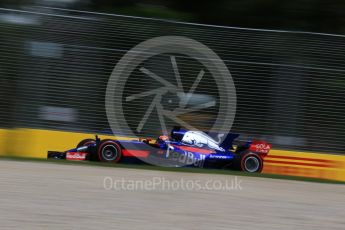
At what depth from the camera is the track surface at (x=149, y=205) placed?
5762mm

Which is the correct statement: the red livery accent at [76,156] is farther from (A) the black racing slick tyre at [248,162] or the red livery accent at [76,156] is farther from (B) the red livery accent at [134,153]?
(A) the black racing slick tyre at [248,162]

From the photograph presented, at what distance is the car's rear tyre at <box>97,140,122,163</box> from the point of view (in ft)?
34.6

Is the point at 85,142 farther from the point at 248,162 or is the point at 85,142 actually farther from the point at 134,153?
the point at 248,162

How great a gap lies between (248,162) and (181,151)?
1211 millimetres

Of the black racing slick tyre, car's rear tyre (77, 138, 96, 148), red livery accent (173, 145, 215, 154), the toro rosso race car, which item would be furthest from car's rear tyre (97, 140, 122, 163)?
the black racing slick tyre

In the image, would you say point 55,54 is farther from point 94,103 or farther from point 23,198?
point 23,198

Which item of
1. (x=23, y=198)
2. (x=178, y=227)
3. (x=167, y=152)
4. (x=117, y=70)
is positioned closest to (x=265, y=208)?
(x=178, y=227)

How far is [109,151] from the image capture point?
1058cm

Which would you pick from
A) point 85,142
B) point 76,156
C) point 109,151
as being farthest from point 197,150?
point 76,156

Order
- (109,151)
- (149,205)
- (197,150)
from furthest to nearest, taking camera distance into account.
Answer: (197,150) < (109,151) < (149,205)

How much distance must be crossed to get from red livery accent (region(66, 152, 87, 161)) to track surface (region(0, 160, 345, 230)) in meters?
1.89

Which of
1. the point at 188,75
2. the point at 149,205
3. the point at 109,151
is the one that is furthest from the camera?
the point at 188,75

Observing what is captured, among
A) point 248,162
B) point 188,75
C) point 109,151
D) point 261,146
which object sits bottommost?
point 109,151

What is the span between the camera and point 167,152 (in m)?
10.6
